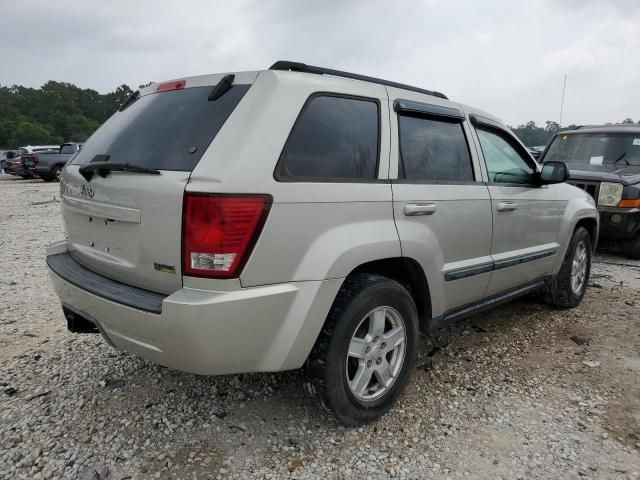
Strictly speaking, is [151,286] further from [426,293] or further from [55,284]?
[426,293]

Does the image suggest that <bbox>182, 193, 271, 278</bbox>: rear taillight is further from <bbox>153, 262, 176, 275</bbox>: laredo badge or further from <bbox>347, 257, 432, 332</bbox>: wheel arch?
<bbox>347, 257, 432, 332</bbox>: wheel arch

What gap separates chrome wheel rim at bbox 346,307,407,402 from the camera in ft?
8.00

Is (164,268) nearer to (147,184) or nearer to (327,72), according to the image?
(147,184)

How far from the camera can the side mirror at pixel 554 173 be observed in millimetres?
3559

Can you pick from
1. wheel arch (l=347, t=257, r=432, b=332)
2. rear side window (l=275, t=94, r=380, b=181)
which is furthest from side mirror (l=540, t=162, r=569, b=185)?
rear side window (l=275, t=94, r=380, b=181)

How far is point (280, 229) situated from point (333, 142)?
23.4 inches

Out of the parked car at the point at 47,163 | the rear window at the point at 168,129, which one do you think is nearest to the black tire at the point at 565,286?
the rear window at the point at 168,129

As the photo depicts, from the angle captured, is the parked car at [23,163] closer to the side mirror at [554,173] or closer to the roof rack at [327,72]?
the roof rack at [327,72]

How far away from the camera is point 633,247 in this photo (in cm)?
639

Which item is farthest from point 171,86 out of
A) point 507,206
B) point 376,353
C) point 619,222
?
point 619,222

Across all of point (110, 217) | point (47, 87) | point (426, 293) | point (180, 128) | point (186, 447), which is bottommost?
point (186, 447)

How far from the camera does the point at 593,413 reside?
2.65 m

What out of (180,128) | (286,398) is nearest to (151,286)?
(180,128)

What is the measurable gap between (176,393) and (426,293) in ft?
5.26
